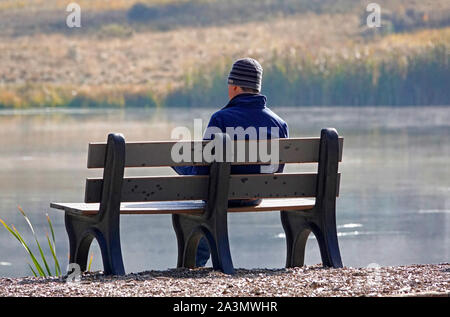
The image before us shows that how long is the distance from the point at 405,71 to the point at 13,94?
17.0 meters

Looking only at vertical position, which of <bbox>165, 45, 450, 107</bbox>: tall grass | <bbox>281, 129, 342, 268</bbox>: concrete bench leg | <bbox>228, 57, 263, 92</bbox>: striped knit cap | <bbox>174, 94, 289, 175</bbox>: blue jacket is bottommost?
<bbox>281, 129, 342, 268</bbox>: concrete bench leg

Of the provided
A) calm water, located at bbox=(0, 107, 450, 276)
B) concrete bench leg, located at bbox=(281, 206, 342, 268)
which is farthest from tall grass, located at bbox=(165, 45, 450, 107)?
concrete bench leg, located at bbox=(281, 206, 342, 268)

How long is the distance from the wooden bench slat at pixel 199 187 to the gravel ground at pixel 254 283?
47cm

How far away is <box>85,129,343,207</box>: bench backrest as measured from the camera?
7.25 meters

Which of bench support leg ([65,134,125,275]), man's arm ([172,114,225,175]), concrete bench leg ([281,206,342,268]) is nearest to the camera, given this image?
bench support leg ([65,134,125,275])

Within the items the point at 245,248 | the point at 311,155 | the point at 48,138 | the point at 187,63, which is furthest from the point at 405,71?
the point at 311,155

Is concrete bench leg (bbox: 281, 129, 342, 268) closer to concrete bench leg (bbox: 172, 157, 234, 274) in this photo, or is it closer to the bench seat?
the bench seat

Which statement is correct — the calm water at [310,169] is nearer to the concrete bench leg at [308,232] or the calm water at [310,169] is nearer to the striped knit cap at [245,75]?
the concrete bench leg at [308,232]

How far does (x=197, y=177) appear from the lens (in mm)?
7520

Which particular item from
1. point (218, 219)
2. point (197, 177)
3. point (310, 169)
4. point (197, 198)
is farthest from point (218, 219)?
point (310, 169)

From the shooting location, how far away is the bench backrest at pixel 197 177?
7.25 meters

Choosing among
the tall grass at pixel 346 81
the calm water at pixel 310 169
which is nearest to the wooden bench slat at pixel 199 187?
the calm water at pixel 310 169

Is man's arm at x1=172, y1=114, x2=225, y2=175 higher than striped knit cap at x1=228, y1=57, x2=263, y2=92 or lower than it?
lower

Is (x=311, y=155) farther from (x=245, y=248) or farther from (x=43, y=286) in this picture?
(x=245, y=248)
